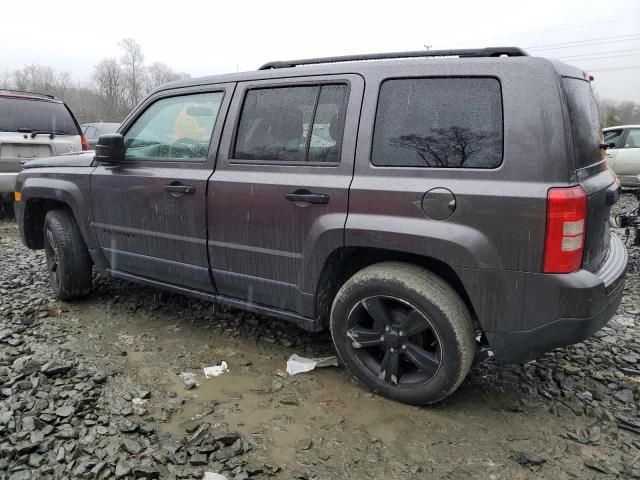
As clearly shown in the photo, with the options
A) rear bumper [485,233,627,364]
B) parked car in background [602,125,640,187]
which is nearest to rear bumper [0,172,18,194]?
rear bumper [485,233,627,364]

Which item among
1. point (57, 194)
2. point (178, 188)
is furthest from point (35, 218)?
point (178, 188)

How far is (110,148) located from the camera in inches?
148

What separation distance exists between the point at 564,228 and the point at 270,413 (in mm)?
1812

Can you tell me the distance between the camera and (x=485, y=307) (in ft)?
8.38

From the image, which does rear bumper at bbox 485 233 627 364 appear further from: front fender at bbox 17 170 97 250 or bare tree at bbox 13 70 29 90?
bare tree at bbox 13 70 29 90

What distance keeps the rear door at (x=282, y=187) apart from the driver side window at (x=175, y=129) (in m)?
0.23

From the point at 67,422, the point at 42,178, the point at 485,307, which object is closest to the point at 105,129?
the point at 42,178

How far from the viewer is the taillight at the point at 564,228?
2.32m

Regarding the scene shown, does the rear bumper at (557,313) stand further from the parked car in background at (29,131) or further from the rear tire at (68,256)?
the parked car in background at (29,131)

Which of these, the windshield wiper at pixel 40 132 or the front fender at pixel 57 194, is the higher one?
the windshield wiper at pixel 40 132

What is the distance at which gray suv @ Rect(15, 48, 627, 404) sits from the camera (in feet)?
7.91

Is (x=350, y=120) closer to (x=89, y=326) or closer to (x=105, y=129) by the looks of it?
(x=89, y=326)

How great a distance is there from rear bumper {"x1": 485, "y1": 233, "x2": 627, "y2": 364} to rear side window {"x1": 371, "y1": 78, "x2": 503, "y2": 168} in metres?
0.64

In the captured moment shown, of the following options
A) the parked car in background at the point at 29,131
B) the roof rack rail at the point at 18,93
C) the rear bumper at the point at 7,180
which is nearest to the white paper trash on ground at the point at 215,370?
the rear bumper at the point at 7,180
